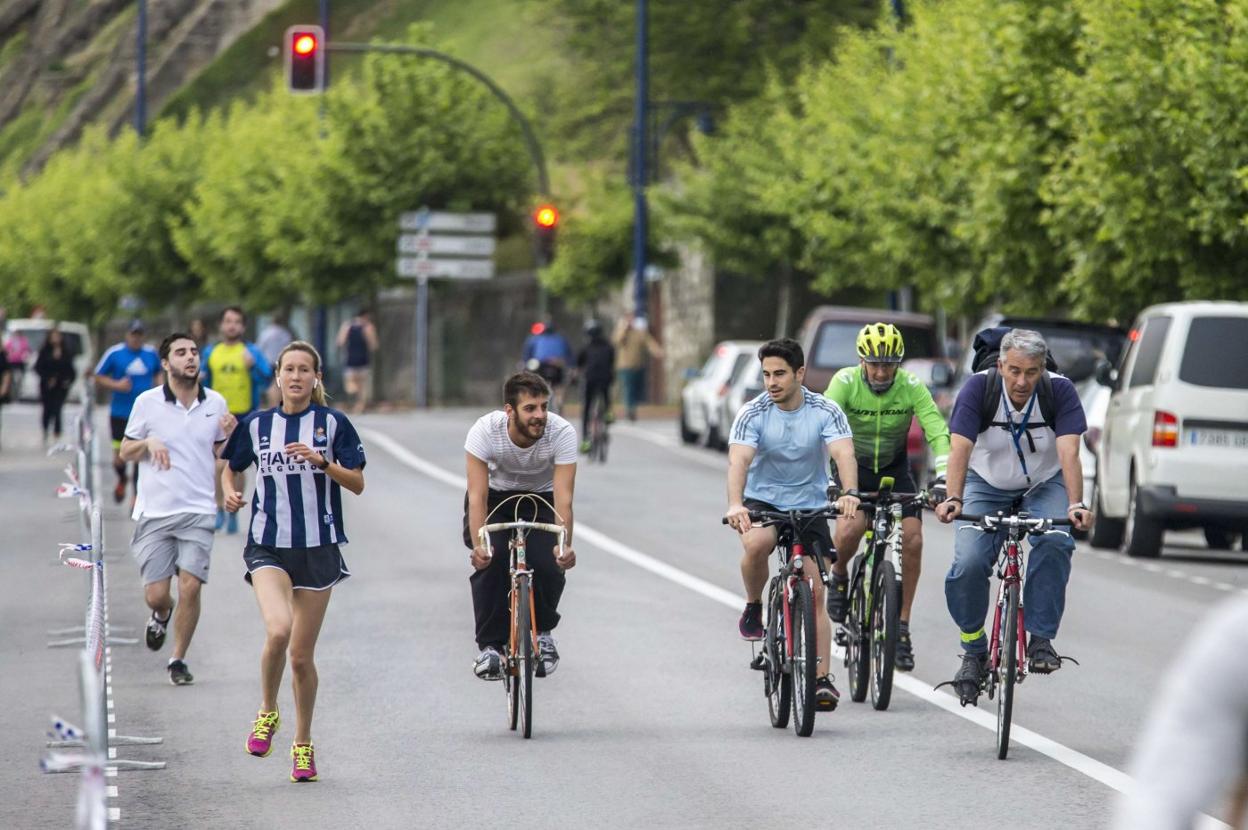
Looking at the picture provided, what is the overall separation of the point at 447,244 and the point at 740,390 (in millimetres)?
19486

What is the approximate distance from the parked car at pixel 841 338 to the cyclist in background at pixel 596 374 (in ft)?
9.22

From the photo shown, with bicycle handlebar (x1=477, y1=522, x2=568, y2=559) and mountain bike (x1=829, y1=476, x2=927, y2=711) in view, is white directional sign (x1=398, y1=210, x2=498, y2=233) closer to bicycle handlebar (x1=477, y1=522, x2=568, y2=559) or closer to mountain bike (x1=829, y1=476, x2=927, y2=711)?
mountain bike (x1=829, y1=476, x2=927, y2=711)

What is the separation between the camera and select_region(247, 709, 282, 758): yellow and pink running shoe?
30.1ft

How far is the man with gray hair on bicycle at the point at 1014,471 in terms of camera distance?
9.73 m

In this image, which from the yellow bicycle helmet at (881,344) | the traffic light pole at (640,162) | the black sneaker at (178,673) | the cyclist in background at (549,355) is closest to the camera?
the yellow bicycle helmet at (881,344)

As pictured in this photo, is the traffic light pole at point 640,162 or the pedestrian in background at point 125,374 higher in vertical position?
the traffic light pole at point 640,162

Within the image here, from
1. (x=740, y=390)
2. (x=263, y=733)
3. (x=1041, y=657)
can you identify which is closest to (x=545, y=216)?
(x=740, y=390)

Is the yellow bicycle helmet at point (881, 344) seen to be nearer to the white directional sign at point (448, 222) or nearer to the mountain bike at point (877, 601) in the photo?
the mountain bike at point (877, 601)

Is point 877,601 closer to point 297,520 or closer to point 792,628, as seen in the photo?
point 792,628

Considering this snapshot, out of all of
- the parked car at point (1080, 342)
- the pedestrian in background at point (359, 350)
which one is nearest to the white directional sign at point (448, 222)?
the pedestrian in background at point (359, 350)

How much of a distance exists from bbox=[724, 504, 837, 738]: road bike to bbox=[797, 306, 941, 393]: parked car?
16895 millimetres

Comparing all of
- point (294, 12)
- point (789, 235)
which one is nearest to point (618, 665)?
point (789, 235)

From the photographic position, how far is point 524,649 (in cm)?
994

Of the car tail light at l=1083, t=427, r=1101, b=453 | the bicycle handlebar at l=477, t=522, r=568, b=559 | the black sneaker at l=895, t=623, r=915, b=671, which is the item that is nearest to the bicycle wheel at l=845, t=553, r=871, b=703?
the black sneaker at l=895, t=623, r=915, b=671
